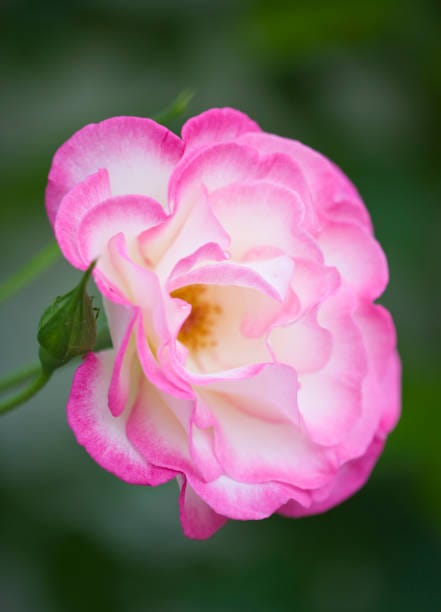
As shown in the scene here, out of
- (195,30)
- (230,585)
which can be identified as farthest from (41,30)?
A: (230,585)

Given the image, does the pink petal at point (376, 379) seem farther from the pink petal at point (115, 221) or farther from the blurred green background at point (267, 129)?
the blurred green background at point (267, 129)

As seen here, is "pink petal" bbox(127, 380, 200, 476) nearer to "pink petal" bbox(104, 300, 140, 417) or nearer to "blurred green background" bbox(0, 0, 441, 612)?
"pink petal" bbox(104, 300, 140, 417)

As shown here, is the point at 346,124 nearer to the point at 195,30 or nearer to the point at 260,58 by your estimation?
the point at 260,58

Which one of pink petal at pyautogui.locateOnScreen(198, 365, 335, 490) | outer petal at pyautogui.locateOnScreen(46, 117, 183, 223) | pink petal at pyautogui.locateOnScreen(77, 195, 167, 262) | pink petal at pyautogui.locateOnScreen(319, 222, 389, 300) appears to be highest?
outer petal at pyautogui.locateOnScreen(46, 117, 183, 223)

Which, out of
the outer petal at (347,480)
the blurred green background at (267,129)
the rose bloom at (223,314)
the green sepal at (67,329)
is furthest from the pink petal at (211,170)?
the blurred green background at (267,129)

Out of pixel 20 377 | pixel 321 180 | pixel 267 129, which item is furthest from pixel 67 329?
pixel 267 129

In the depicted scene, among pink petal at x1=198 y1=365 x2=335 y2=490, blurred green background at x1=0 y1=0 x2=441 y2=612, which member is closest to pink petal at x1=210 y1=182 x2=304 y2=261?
pink petal at x1=198 y1=365 x2=335 y2=490
